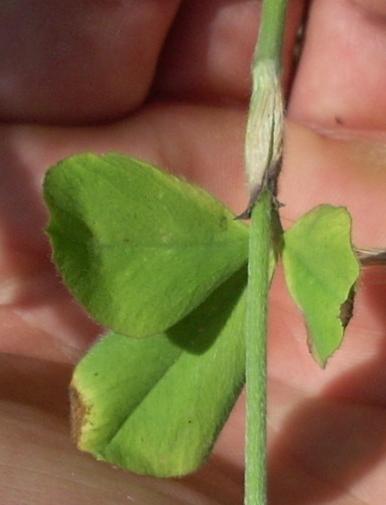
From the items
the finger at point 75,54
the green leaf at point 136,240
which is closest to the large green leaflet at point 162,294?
the green leaf at point 136,240

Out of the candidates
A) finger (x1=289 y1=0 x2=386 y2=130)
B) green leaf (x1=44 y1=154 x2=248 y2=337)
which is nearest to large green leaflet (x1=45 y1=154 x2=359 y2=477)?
green leaf (x1=44 y1=154 x2=248 y2=337)

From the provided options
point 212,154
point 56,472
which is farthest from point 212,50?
point 56,472

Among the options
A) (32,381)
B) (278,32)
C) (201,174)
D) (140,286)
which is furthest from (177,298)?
(201,174)

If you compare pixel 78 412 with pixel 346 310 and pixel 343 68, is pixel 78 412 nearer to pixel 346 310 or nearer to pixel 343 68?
pixel 346 310

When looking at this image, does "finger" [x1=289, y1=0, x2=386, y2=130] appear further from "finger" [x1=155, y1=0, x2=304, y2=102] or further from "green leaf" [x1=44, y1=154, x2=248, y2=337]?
"green leaf" [x1=44, y1=154, x2=248, y2=337]

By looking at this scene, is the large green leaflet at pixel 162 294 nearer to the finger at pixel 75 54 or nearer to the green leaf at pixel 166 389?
the green leaf at pixel 166 389

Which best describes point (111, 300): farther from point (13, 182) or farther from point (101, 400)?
point (13, 182)

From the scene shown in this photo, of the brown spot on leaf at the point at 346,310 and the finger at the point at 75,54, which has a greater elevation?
the brown spot on leaf at the point at 346,310
